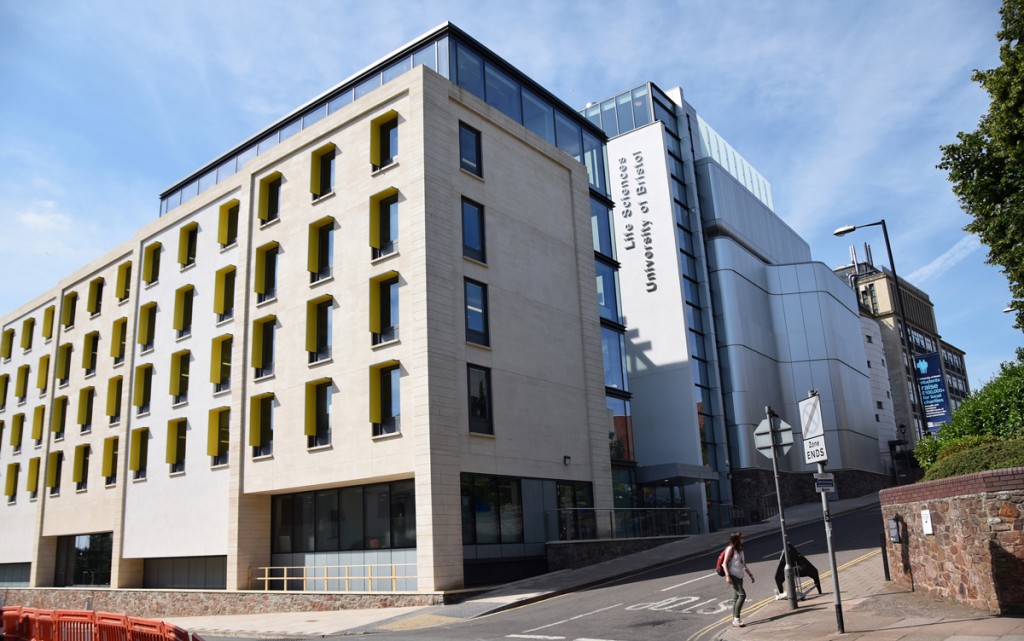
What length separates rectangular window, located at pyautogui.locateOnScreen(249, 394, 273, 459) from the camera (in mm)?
31578

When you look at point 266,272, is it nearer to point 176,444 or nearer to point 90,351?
point 176,444

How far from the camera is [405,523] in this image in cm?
2652

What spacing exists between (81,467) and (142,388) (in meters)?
7.53

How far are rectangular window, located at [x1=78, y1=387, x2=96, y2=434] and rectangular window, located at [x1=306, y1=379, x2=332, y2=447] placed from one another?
810 inches

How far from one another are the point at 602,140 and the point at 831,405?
91.6ft

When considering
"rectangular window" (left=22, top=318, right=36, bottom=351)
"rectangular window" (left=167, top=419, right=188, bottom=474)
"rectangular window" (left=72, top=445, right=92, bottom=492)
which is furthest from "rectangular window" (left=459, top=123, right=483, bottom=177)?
"rectangular window" (left=22, top=318, right=36, bottom=351)

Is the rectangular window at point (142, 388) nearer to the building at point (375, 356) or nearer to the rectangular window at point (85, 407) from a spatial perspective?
the building at point (375, 356)

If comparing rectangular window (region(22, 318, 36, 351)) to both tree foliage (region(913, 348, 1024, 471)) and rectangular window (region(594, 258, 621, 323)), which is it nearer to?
rectangular window (region(594, 258, 621, 323))

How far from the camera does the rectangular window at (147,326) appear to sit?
132 feet

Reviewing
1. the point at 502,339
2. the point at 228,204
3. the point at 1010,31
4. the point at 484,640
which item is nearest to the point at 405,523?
the point at 502,339

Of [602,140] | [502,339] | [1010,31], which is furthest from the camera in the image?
[602,140]

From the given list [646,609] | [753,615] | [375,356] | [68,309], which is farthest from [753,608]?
[68,309]

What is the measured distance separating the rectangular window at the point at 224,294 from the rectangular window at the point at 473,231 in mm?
12216

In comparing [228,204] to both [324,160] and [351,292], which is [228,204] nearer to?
[324,160]
